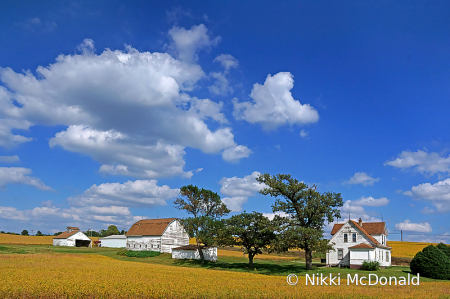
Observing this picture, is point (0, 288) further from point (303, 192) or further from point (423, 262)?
point (423, 262)

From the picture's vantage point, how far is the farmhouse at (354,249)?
47438 millimetres

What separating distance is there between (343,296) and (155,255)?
54039 mm

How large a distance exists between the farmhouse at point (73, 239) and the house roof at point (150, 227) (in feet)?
74.0

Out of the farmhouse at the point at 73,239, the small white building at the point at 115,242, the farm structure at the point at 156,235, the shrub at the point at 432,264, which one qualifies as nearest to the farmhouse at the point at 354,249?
the shrub at the point at 432,264

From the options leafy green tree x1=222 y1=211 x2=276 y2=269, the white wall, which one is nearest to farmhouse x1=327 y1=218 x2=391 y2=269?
leafy green tree x1=222 y1=211 x2=276 y2=269

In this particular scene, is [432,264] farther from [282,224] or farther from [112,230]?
[112,230]

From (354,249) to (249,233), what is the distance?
15.5m

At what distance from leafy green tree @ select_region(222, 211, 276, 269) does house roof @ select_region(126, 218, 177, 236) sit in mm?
28720

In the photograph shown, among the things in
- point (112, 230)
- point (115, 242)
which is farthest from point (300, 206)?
point (112, 230)

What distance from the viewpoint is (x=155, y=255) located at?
6781 centimetres

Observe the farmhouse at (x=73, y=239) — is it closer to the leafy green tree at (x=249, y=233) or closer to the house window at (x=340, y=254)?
the leafy green tree at (x=249, y=233)

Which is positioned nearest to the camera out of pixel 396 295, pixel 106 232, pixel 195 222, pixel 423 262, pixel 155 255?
pixel 396 295

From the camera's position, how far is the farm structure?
73.2m

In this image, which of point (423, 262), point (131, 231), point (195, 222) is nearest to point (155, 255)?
point (131, 231)
